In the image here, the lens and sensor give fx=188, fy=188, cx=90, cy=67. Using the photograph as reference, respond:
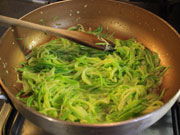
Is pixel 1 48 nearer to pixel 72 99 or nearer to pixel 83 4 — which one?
pixel 72 99

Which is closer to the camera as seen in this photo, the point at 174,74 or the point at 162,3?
the point at 174,74

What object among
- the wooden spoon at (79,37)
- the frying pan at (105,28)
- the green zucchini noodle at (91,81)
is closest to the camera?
the green zucchini noodle at (91,81)

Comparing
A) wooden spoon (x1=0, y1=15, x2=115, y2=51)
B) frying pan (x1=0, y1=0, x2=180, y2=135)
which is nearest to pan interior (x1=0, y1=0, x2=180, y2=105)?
Result: frying pan (x1=0, y1=0, x2=180, y2=135)

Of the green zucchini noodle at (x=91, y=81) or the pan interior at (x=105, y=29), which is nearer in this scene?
the green zucchini noodle at (x=91, y=81)

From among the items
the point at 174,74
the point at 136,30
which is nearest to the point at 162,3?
the point at 136,30

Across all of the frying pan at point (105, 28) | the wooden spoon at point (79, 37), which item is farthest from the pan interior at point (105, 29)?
the wooden spoon at point (79, 37)

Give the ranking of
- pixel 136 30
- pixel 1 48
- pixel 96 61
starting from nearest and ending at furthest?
1. pixel 1 48
2. pixel 96 61
3. pixel 136 30

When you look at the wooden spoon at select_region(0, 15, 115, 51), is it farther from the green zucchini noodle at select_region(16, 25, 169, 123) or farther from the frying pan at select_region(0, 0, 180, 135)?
the frying pan at select_region(0, 0, 180, 135)

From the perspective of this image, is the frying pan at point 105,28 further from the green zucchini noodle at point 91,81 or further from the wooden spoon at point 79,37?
the wooden spoon at point 79,37
